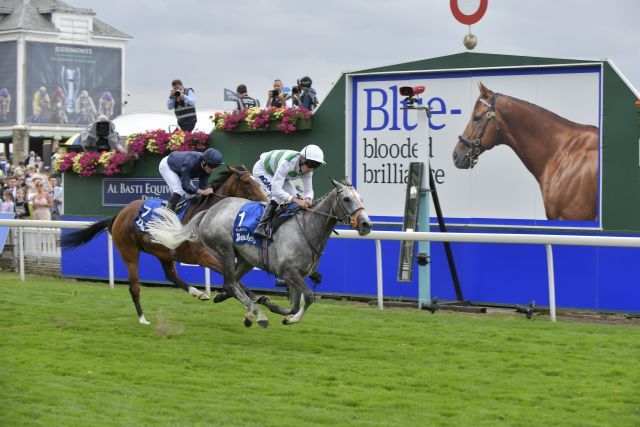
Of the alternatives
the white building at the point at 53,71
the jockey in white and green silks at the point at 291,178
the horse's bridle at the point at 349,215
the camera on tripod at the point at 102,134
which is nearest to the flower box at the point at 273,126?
the camera on tripod at the point at 102,134

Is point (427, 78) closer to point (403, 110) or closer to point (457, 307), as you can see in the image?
point (403, 110)

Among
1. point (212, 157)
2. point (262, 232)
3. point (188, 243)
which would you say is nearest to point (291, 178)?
point (262, 232)

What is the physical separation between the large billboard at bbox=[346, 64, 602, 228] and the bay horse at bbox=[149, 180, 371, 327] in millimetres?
3034

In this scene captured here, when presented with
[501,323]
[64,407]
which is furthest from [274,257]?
[64,407]

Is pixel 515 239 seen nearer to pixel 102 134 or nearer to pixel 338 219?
pixel 338 219

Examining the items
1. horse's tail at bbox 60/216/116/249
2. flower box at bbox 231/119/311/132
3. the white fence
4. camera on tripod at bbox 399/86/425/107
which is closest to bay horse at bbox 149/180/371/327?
horse's tail at bbox 60/216/116/249

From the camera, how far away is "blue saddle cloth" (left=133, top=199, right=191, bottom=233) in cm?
1148

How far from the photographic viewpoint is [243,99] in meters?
16.2

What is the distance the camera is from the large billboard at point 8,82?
6012 centimetres

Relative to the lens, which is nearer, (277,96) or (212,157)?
(212,157)

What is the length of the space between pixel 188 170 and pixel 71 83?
52628 millimetres

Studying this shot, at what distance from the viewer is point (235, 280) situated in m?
10.8

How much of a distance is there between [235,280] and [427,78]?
4.11m

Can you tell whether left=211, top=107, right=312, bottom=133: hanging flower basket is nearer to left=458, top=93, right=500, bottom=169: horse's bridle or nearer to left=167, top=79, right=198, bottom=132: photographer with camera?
left=167, top=79, right=198, bottom=132: photographer with camera
